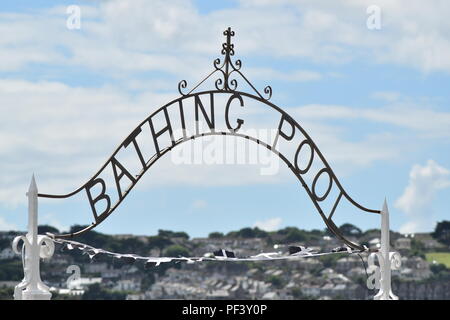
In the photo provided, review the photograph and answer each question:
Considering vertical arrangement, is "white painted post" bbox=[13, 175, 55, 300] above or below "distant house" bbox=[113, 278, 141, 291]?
above

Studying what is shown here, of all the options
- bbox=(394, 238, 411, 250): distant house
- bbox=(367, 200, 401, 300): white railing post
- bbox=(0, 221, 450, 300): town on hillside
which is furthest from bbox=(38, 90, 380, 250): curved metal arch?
bbox=(394, 238, 411, 250): distant house

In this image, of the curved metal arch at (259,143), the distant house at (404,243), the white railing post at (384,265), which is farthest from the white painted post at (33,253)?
the distant house at (404,243)

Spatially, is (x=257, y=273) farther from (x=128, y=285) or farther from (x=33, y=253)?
(x=33, y=253)

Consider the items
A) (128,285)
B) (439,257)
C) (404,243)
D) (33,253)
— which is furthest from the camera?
(404,243)

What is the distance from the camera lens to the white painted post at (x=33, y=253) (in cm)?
982

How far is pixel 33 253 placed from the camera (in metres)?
10.0

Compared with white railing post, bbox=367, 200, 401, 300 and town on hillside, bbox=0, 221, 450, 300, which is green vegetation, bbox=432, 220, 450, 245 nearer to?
town on hillside, bbox=0, 221, 450, 300

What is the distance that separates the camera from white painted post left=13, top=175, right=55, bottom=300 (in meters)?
9.82

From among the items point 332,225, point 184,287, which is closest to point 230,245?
point 184,287

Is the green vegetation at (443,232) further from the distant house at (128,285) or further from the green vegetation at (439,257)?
the distant house at (128,285)

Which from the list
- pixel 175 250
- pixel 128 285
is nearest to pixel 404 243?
pixel 175 250
